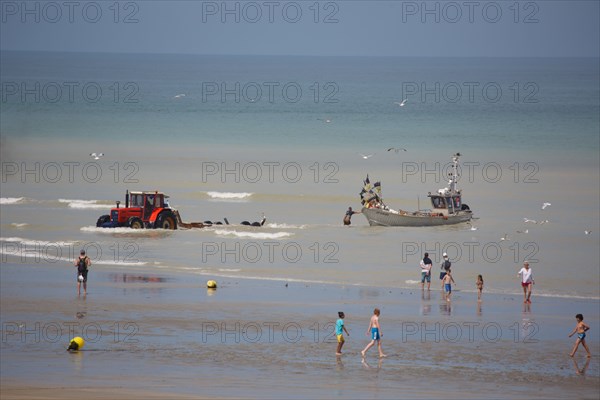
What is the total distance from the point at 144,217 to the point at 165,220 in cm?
85

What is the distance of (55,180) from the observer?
6234 cm

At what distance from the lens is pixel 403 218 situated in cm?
4503

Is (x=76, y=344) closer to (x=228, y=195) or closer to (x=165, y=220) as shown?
(x=165, y=220)

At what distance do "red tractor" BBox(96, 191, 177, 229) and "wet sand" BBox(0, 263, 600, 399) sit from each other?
11.1 m

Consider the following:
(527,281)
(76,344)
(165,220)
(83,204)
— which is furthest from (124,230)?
(76,344)

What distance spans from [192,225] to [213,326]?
19.0 meters

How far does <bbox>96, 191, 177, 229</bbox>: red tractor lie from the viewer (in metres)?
43.2

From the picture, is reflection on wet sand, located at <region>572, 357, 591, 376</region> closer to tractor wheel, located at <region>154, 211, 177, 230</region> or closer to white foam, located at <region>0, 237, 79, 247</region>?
white foam, located at <region>0, 237, 79, 247</region>

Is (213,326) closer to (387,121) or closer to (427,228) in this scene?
(427,228)

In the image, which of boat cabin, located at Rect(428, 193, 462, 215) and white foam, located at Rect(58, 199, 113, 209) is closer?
boat cabin, located at Rect(428, 193, 462, 215)

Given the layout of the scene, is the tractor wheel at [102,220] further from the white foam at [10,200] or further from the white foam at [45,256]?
the white foam at [10,200]

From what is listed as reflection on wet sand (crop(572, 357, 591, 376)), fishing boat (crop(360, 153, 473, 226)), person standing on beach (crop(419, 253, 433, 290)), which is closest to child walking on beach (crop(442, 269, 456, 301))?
person standing on beach (crop(419, 253, 433, 290))

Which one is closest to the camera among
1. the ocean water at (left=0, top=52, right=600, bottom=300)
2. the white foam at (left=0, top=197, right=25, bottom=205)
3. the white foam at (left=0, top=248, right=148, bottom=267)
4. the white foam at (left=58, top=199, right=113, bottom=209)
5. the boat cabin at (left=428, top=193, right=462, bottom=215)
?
the white foam at (left=0, top=248, right=148, bottom=267)

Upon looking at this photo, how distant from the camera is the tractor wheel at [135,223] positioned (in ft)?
142
